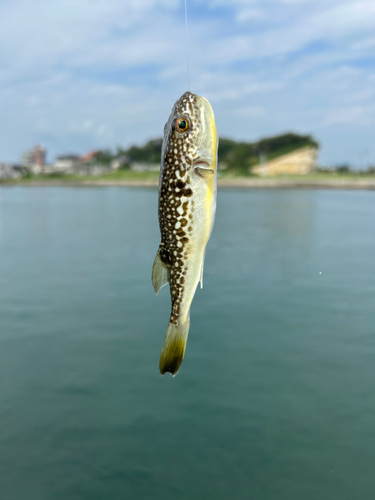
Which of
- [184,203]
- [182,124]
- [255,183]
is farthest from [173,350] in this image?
[255,183]

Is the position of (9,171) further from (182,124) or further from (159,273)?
(182,124)

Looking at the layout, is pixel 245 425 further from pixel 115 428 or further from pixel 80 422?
pixel 80 422

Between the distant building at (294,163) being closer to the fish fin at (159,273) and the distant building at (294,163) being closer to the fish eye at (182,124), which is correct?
the fish fin at (159,273)

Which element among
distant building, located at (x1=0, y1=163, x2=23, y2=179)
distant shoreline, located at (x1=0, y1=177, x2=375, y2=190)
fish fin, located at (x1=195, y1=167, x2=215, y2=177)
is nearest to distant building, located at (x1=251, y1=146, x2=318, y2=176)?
distant shoreline, located at (x1=0, y1=177, x2=375, y2=190)

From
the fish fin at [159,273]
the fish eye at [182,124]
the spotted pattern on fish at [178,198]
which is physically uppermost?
the fish eye at [182,124]

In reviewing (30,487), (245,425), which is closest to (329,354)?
(245,425)

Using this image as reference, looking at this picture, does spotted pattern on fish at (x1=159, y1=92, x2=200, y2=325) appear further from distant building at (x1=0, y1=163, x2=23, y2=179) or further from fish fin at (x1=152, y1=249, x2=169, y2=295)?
distant building at (x1=0, y1=163, x2=23, y2=179)

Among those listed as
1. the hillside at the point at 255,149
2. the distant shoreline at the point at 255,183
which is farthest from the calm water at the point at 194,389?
the hillside at the point at 255,149
